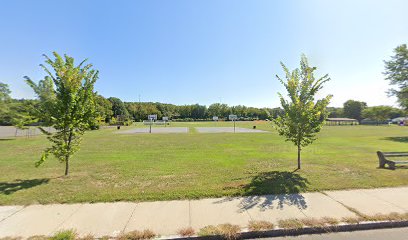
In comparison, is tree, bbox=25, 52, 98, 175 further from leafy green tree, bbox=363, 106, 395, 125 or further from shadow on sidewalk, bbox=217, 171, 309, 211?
leafy green tree, bbox=363, 106, 395, 125

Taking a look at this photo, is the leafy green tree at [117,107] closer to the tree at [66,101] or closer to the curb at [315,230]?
the tree at [66,101]

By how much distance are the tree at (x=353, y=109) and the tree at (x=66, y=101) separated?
391 ft

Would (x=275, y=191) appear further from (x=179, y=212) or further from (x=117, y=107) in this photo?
(x=117, y=107)

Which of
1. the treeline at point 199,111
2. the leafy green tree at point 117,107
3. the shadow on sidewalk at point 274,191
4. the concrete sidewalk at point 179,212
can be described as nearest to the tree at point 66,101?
the concrete sidewalk at point 179,212

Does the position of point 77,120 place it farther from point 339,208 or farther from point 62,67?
point 339,208

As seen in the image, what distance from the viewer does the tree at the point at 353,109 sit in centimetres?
10094

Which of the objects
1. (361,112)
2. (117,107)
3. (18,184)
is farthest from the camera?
(361,112)

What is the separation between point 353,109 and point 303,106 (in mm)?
115412

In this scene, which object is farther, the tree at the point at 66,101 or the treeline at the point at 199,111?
the treeline at the point at 199,111

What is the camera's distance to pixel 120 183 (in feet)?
24.5

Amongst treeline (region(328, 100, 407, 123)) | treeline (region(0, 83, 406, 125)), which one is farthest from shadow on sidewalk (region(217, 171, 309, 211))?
treeline (region(328, 100, 407, 123))

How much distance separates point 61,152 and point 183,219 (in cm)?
605

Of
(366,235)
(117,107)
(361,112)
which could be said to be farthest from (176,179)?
(361,112)

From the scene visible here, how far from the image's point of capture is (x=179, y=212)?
16.7 ft
